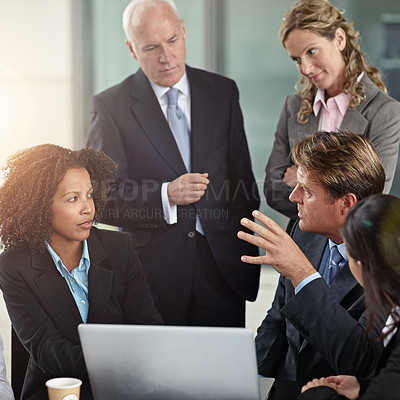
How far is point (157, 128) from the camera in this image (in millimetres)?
2402

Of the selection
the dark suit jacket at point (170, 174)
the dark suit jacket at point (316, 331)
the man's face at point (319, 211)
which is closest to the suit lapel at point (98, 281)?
the dark suit jacket at point (170, 174)

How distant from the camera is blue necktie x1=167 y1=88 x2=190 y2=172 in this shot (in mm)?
2430

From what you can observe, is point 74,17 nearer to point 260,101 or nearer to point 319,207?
point 260,101

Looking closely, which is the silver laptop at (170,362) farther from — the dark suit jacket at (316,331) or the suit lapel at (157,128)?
the suit lapel at (157,128)

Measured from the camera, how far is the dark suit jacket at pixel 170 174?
2357mm

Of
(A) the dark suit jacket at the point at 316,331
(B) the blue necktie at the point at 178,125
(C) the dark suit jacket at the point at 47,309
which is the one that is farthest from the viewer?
(B) the blue necktie at the point at 178,125

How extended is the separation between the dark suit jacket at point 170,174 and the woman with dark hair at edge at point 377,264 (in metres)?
1.06

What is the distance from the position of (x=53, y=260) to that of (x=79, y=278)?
0.32ft

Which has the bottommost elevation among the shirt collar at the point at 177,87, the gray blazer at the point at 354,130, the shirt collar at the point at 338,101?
the gray blazer at the point at 354,130

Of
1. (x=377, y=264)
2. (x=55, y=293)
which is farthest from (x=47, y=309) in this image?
(x=377, y=264)

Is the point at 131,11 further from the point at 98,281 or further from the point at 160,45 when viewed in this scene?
the point at 98,281

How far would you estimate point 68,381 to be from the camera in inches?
55.0

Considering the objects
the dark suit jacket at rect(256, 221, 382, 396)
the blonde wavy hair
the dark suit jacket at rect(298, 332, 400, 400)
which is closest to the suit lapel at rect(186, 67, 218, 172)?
the blonde wavy hair

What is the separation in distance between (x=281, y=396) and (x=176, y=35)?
1.46m
